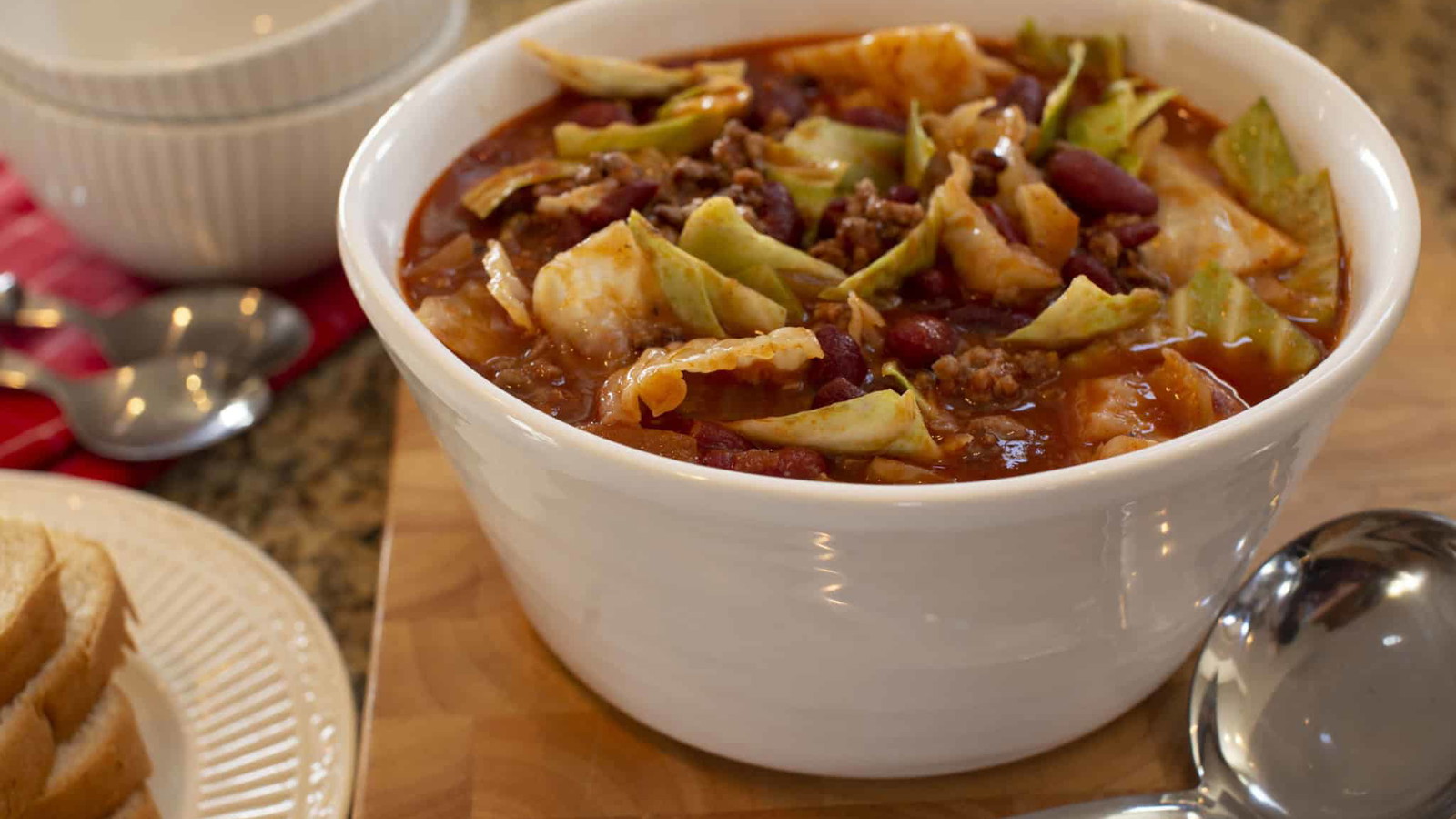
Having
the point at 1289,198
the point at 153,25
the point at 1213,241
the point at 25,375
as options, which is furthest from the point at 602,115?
the point at 153,25

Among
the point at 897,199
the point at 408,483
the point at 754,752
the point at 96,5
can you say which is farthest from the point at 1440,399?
the point at 96,5

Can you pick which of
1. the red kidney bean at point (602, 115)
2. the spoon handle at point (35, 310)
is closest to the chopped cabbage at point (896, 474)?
the red kidney bean at point (602, 115)

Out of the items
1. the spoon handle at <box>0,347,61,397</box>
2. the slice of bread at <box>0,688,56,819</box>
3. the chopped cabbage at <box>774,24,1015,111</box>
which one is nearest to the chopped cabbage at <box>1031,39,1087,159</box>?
the chopped cabbage at <box>774,24,1015,111</box>

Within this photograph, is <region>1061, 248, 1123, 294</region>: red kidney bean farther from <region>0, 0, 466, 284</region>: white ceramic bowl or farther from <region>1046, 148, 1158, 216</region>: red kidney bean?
<region>0, 0, 466, 284</region>: white ceramic bowl

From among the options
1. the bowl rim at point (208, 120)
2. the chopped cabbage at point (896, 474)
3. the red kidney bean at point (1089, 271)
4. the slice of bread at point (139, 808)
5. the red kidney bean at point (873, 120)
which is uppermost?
the red kidney bean at point (873, 120)

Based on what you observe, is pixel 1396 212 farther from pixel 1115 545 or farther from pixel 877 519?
pixel 877 519

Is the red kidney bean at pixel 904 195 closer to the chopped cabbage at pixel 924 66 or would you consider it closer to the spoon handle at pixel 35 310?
the chopped cabbage at pixel 924 66
